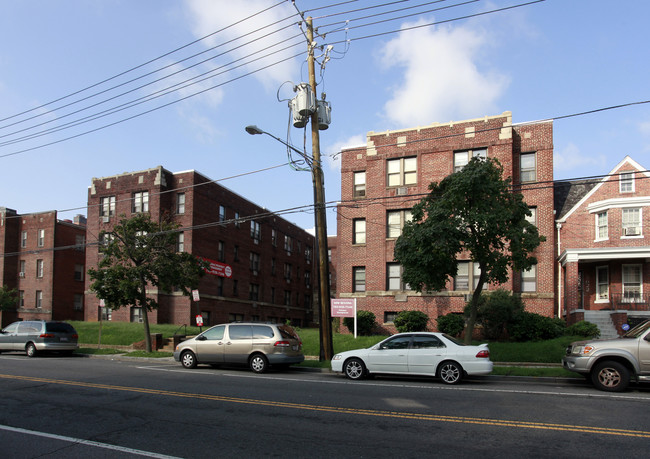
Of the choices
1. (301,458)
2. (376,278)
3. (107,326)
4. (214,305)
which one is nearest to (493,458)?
(301,458)

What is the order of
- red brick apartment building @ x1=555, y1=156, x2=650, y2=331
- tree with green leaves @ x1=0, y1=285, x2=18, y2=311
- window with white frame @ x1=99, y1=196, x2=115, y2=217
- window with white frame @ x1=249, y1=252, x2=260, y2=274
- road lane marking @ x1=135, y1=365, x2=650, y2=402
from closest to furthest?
road lane marking @ x1=135, y1=365, x2=650, y2=402 → red brick apartment building @ x1=555, y1=156, x2=650, y2=331 → window with white frame @ x1=99, y1=196, x2=115, y2=217 → tree with green leaves @ x1=0, y1=285, x2=18, y2=311 → window with white frame @ x1=249, y1=252, x2=260, y2=274

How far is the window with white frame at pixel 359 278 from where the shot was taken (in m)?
29.4

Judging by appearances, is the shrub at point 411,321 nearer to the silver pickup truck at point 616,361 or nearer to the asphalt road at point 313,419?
the asphalt road at point 313,419

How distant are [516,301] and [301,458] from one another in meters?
20.2

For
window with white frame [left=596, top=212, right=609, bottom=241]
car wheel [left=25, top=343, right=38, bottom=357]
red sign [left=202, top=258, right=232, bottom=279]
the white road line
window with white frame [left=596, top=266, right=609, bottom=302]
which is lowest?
car wheel [left=25, top=343, right=38, bottom=357]

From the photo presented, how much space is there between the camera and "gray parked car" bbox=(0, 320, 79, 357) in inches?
852

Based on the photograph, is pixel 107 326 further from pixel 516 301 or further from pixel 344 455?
pixel 344 455

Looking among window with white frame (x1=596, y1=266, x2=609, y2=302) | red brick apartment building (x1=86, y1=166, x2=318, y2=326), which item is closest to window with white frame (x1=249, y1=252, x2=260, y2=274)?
red brick apartment building (x1=86, y1=166, x2=318, y2=326)

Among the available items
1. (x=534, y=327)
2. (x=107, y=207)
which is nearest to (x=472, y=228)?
(x=534, y=327)

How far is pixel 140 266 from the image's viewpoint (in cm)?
2231

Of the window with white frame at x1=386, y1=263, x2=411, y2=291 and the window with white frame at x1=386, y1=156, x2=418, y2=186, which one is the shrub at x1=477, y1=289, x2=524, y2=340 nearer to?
the window with white frame at x1=386, y1=263, x2=411, y2=291

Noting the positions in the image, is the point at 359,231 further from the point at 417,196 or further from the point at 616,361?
the point at 616,361

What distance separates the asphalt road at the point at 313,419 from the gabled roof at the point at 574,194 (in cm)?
1636

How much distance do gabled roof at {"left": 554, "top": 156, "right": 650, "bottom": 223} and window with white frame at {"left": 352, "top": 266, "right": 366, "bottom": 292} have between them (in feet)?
35.7
